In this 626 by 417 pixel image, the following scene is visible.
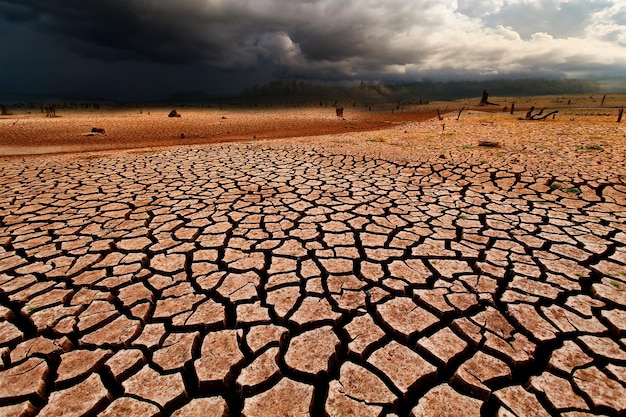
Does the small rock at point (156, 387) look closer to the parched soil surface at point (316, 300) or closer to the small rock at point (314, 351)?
the parched soil surface at point (316, 300)

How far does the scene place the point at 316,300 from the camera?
2213mm

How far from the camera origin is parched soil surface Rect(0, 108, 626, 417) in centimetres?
155

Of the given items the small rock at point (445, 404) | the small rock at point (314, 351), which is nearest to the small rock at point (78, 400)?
the small rock at point (314, 351)

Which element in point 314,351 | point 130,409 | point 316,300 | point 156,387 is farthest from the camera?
point 316,300

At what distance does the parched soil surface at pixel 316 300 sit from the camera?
5.08 feet

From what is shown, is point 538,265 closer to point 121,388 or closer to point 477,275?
point 477,275

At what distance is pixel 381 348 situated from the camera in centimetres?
181

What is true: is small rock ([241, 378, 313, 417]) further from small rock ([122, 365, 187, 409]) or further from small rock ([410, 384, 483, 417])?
small rock ([410, 384, 483, 417])

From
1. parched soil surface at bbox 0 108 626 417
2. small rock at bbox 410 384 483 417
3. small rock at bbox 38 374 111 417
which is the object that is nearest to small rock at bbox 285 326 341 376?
parched soil surface at bbox 0 108 626 417

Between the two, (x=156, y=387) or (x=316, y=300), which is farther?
(x=316, y=300)

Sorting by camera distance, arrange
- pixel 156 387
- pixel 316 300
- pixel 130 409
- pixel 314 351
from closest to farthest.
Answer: pixel 130 409, pixel 156 387, pixel 314 351, pixel 316 300

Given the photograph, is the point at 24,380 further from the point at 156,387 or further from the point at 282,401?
the point at 282,401

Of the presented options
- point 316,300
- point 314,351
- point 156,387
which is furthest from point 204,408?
point 316,300

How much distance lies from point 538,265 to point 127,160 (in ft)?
24.8
